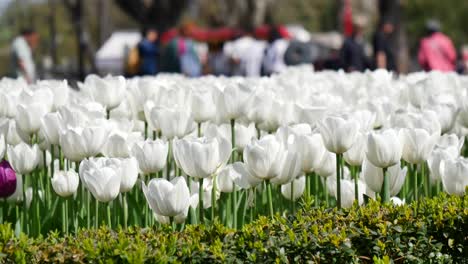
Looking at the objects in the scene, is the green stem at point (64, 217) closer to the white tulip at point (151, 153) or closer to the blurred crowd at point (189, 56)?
the white tulip at point (151, 153)

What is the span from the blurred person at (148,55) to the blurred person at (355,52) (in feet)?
11.3

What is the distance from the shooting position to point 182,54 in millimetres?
15695

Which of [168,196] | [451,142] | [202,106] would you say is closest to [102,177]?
[168,196]

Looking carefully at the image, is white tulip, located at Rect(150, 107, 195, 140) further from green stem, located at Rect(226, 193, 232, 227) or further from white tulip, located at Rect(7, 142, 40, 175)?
white tulip, located at Rect(7, 142, 40, 175)

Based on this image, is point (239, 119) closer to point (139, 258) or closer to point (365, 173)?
point (365, 173)

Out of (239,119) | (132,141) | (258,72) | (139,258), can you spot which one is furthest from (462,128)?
(258,72)

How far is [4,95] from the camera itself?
576cm

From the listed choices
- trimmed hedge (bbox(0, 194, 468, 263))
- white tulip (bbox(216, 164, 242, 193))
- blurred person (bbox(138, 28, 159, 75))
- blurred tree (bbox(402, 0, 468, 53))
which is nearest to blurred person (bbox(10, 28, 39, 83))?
blurred person (bbox(138, 28, 159, 75))

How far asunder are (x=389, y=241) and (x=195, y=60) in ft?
40.7

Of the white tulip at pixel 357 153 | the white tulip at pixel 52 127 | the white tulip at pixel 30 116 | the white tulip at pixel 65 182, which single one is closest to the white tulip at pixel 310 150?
the white tulip at pixel 357 153

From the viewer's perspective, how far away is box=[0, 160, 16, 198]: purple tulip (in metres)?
4.95

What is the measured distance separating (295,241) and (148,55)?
43.8 ft

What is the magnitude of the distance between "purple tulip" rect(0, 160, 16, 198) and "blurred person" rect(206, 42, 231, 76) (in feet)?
66.3

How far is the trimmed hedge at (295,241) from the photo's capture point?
3627 mm
